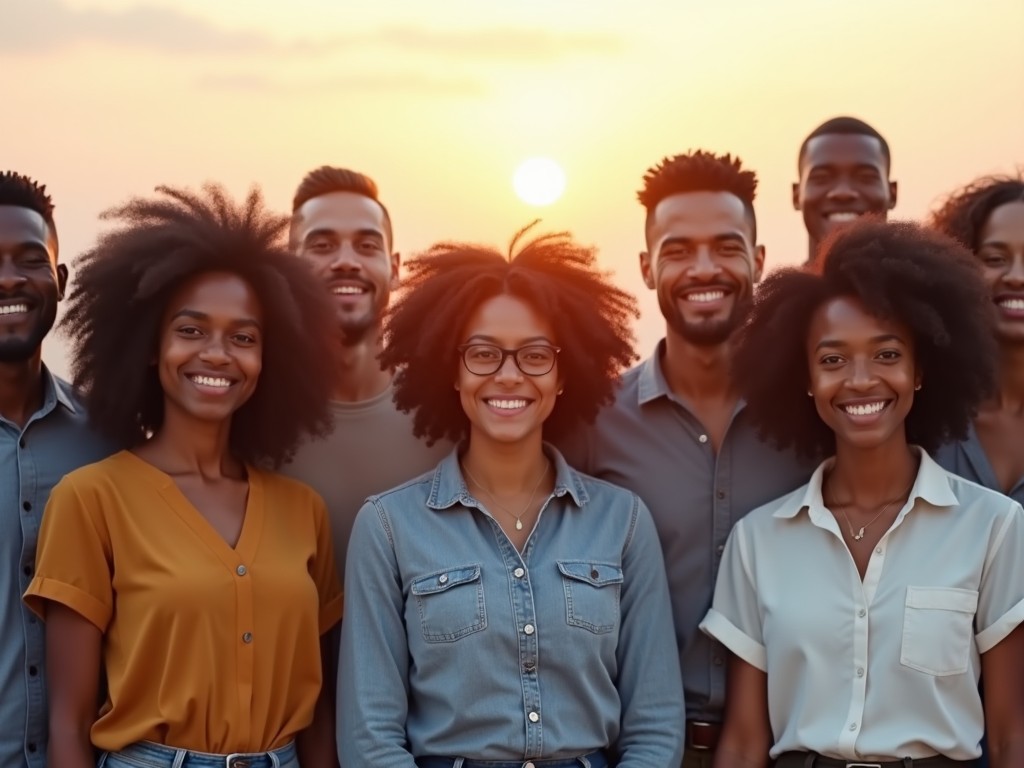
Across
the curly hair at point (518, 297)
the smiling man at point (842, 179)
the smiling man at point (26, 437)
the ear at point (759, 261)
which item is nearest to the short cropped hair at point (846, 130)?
the smiling man at point (842, 179)

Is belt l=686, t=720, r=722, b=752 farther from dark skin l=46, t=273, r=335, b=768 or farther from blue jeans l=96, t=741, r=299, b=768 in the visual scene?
blue jeans l=96, t=741, r=299, b=768

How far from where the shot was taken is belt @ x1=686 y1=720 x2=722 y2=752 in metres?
4.85

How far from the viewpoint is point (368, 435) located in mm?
5738

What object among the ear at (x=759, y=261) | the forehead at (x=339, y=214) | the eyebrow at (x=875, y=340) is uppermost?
the forehead at (x=339, y=214)

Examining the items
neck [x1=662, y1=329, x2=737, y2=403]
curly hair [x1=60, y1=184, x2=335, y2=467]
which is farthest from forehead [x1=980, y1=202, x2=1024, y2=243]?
curly hair [x1=60, y1=184, x2=335, y2=467]

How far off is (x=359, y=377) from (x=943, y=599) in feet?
9.37

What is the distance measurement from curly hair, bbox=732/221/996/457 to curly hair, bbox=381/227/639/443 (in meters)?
0.52

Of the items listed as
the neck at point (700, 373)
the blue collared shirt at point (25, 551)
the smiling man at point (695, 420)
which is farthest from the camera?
the neck at point (700, 373)

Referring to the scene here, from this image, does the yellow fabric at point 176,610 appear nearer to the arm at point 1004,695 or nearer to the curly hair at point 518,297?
the curly hair at point 518,297

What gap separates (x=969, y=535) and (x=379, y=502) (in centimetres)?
202

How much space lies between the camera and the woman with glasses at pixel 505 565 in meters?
4.18

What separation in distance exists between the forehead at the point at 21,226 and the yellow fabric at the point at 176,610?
1151mm

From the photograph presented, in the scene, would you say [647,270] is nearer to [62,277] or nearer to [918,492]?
[918,492]

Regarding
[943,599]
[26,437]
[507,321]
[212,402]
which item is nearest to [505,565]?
[507,321]
